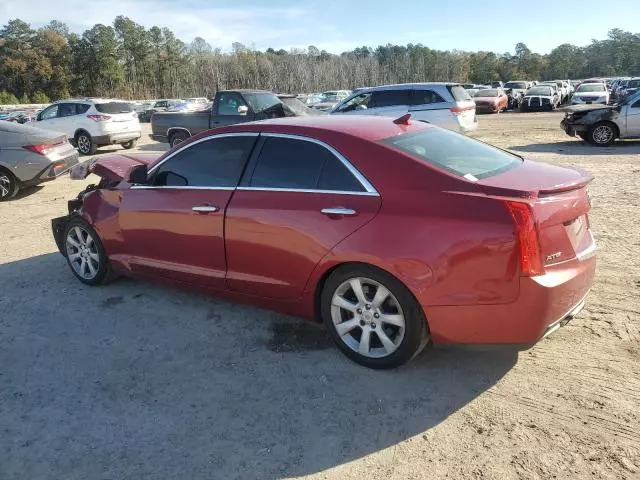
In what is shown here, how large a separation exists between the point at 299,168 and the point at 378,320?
1.20 meters

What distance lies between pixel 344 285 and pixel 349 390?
2.21ft

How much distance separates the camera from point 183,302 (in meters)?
4.91

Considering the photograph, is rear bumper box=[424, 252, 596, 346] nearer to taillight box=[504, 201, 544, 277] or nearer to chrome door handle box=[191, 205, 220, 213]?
taillight box=[504, 201, 544, 277]

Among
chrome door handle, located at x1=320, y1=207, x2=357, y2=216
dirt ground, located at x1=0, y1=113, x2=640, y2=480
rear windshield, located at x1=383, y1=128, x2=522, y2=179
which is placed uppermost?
rear windshield, located at x1=383, y1=128, x2=522, y2=179

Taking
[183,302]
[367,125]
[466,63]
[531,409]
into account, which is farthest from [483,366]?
[466,63]

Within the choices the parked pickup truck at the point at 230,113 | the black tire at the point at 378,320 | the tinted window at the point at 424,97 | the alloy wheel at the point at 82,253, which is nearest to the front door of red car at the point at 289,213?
the black tire at the point at 378,320

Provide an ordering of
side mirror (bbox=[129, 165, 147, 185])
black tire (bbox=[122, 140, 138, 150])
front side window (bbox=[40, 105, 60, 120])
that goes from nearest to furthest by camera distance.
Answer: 1. side mirror (bbox=[129, 165, 147, 185])
2. front side window (bbox=[40, 105, 60, 120])
3. black tire (bbox=[122, 140, 138, 150])

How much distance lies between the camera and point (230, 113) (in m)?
14.4

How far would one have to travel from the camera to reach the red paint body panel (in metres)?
3.05

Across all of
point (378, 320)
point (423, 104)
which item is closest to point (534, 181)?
point (378, 320)

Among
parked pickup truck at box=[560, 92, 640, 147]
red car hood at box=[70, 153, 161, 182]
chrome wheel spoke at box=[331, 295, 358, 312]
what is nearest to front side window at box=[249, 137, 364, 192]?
chrome wheel spoke at box=[331, 295, 358, 312]

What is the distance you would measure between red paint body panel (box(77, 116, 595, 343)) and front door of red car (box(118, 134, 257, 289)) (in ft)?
0.05

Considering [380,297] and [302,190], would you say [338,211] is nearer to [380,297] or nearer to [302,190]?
[302,190]

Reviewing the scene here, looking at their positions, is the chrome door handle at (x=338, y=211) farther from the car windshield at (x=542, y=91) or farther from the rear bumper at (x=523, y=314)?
the car windshield at (x=542, y=91)
